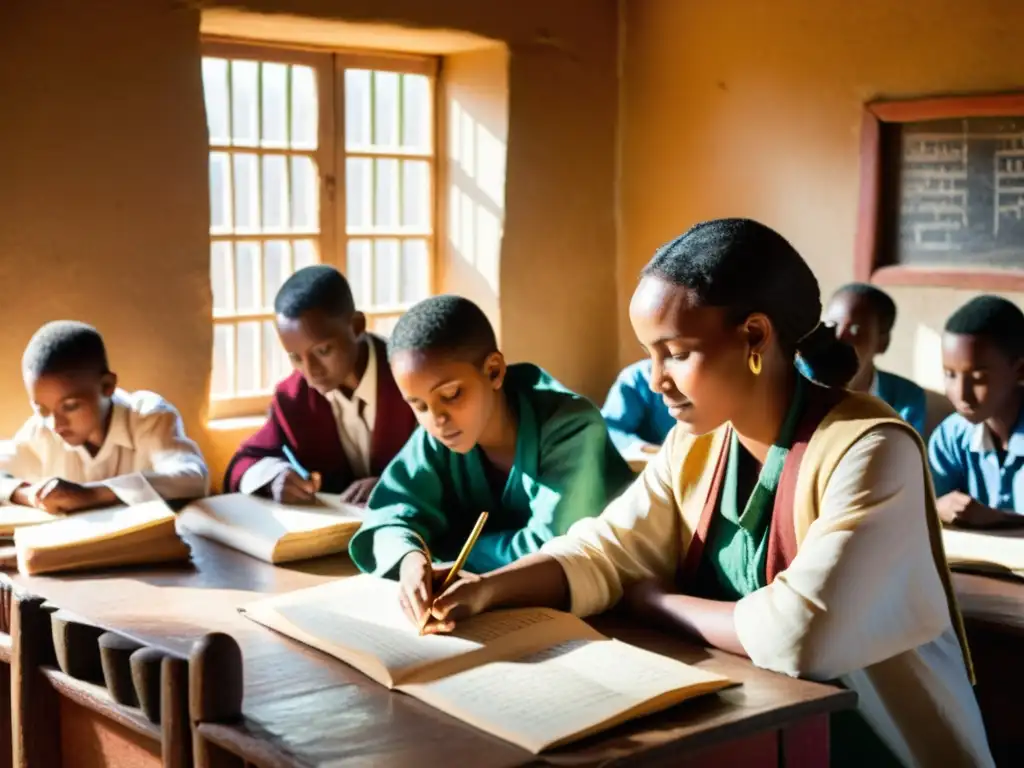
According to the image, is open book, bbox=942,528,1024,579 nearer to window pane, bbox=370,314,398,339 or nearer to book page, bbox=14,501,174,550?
book page, bbox=14,501,174,550

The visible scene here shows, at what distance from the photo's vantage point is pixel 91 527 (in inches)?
93.6

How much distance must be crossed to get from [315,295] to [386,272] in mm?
1552

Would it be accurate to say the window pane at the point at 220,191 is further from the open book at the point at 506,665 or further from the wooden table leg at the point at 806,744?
the wooden table leg at the point at 806,744

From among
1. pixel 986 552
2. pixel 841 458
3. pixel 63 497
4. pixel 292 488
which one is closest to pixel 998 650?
pixel 986 552

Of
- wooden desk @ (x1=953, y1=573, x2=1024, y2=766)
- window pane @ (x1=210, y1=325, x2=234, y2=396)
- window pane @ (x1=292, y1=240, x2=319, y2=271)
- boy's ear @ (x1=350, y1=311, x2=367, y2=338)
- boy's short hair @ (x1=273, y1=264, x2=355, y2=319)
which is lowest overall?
wooden desk @ (x1=953, y1=573, x2=1024, y2=766)

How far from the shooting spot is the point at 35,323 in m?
3.52

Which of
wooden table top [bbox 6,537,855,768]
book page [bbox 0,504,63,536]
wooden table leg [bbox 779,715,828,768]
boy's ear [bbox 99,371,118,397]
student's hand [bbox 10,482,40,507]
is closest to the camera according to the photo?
wooden table top [bbox 6,537,855,768]

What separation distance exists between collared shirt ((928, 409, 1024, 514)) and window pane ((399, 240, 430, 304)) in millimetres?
2039

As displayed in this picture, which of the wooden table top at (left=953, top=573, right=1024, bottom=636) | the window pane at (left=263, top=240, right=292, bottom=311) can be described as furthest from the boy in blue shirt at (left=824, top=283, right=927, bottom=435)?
the window pane at (left=263, top=240, right=292, bottom=311)

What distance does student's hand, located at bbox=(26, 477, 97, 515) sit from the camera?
8.61 feet

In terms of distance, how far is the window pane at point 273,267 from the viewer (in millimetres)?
4320

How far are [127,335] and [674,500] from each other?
221 centimetres

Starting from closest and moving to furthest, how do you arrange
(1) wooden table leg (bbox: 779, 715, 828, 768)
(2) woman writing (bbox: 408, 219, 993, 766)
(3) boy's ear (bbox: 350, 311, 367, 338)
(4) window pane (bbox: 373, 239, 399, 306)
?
(1) wooden table leg (bbox: 779, 715, 828, 768) → (2) woman writing (bbox: 408, 219, 993, 766) → (3) boy's ear (bbox: 350, 311, 367, 338) → (4) window pane (bbox: 373, 239, 399, 306)

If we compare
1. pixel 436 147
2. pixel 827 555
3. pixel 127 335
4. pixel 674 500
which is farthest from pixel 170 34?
pixel 827 555
